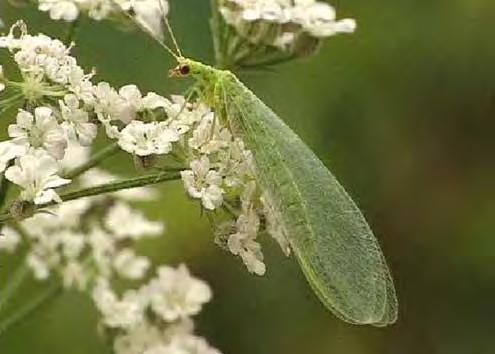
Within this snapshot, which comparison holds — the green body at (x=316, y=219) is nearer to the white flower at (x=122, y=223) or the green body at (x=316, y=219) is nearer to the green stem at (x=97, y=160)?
the green stem at (x=97, y=160)

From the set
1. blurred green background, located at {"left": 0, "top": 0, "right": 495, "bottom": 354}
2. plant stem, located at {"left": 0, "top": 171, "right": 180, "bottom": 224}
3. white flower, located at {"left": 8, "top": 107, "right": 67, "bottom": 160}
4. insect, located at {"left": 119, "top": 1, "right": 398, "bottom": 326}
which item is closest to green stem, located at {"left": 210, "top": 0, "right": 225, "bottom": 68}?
insect, located at {"left": 119, "top": 1, "right": 398, "bottom": 326}

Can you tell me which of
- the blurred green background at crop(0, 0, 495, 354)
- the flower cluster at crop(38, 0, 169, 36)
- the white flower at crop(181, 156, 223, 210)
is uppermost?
the flower cluster at crop(38, 0, 169, 36)

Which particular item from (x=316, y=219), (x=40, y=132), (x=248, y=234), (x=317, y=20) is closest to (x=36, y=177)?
(x=40, y=132)

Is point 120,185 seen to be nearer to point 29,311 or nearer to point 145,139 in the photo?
point 145,139

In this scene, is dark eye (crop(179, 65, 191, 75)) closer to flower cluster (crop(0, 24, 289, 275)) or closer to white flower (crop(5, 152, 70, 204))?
flower cluster (crop(0, 24, 289, 275))

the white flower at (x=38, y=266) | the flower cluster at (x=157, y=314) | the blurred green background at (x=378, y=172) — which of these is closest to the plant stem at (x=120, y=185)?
the flower cluster at (x=157, y=314)

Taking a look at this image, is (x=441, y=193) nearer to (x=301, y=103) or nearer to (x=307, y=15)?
(x=301, y=103)
